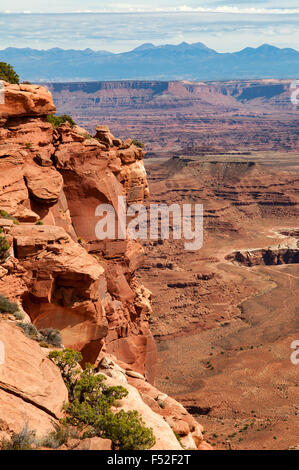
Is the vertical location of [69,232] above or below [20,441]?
above

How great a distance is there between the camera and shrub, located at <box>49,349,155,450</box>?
642 inches

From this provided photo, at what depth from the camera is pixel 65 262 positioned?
23.0 meters

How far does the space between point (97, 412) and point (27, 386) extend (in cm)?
291

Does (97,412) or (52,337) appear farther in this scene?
(52,337)

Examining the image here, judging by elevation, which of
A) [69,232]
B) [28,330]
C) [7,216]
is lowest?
[28,330]

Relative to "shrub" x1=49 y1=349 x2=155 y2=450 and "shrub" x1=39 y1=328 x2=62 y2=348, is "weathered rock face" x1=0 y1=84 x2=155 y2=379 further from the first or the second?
"shrub" x1=49 y1=349 x2=155 y2=450

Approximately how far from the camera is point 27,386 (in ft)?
53.1

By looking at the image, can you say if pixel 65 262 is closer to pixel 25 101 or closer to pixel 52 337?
pixel 52 337

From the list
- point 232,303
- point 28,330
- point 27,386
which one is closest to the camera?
point 27,386

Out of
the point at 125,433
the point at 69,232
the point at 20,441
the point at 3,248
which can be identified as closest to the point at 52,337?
the point at 3,248

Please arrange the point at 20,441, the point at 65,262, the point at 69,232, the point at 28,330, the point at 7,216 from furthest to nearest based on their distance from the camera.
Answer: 1. the point at 69,232
2. the point at 7,216
3. the point at 65,262
4. the point at 28,330
5. the point at 20,441

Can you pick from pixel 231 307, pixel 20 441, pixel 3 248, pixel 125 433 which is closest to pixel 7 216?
pixel 3 248

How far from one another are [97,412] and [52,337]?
4802 millimetres
